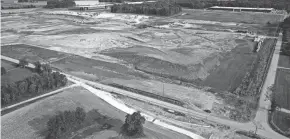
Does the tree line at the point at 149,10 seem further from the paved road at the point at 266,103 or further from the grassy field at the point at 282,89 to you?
the grassy field at the point at 282,89

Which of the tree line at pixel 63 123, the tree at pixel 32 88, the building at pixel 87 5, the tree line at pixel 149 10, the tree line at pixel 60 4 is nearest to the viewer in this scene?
the tree line at pixel 63 123

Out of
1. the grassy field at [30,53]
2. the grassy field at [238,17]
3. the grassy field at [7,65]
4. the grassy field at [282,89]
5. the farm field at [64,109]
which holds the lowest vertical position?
the farm field at [64,109]

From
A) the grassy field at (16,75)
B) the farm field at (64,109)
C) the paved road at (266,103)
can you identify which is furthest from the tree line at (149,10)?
the farm field at (64,109)

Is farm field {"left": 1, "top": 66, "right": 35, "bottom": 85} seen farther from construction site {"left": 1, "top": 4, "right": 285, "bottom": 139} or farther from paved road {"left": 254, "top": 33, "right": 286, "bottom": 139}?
paved road {"left": 254, "top": 33, "right": 286, "bottom": 139}

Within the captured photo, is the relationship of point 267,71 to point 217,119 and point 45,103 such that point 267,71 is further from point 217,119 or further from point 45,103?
point 45,103

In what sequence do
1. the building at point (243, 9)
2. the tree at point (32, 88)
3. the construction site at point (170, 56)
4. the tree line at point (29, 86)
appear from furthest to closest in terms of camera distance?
the building at point (243, 9) < the tree at point (32, 88) < the construction site at point (170, 56) < the tree line at point (29, 86)

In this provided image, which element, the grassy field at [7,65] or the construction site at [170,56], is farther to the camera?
the grassy field at [7,65]

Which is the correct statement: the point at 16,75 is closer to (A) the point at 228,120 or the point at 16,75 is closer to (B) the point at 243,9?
(A) the point at 228,120

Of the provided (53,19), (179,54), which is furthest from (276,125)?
(53,19)
